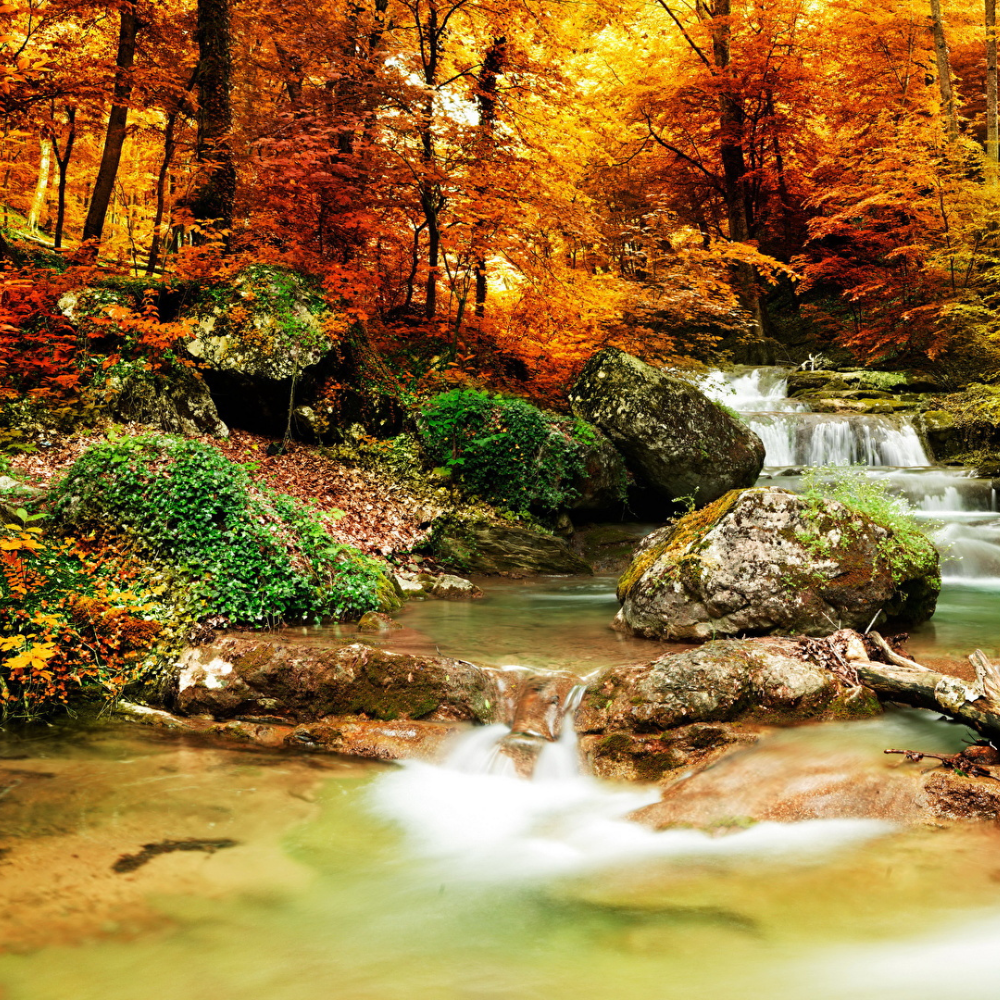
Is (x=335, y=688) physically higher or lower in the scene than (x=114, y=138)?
lower

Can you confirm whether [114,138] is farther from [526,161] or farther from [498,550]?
[498,550]

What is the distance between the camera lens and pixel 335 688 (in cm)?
496

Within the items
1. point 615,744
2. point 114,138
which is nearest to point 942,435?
point 615,744

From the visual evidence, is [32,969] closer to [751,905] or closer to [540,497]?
[751,905]

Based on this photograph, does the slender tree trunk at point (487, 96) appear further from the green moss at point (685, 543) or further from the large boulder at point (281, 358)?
the green moss at point (685, 543)

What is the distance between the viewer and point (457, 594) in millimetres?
7930

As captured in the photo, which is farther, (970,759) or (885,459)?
(885,459)

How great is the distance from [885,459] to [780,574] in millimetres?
8645

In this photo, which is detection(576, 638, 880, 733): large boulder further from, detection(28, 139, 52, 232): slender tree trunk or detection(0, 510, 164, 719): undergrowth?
detection(28, 139, 52, 232): slender tree trunk

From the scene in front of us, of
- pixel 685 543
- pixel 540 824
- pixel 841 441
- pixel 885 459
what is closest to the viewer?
pixel 540 824

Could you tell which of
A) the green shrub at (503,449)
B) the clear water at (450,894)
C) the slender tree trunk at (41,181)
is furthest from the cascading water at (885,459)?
the slender tree trunk at (41,181)

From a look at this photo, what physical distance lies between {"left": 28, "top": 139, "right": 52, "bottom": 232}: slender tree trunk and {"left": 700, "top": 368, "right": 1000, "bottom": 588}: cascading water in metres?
16.4

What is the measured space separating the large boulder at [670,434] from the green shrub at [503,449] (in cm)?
87

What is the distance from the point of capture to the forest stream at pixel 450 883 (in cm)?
272
